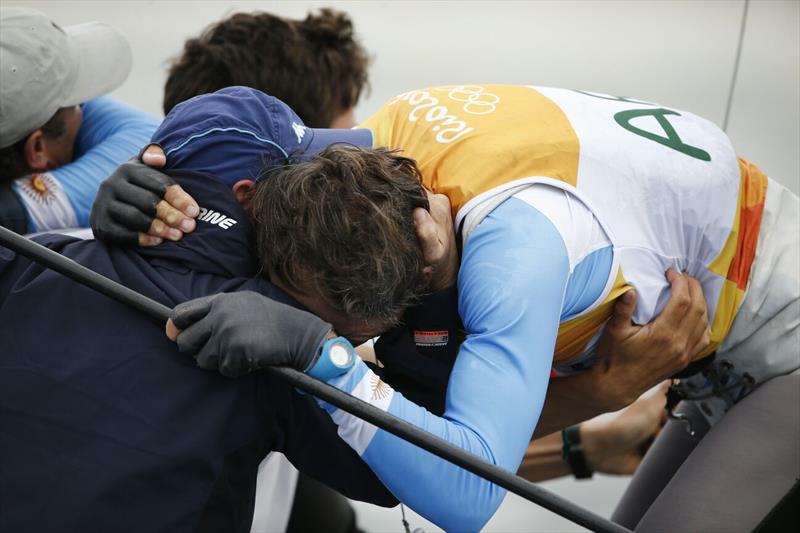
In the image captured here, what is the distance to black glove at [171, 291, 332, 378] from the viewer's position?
0.74m

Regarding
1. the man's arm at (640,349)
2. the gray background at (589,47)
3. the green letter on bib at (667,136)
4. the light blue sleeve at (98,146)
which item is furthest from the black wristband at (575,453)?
the light blue sleeve at (98,146)

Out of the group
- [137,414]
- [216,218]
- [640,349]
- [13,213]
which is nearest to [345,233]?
[216,218]

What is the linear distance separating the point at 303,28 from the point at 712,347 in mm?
877

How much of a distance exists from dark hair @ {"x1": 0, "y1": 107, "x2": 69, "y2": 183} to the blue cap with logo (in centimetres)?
48

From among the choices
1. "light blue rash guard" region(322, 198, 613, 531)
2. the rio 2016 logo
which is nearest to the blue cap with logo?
the rio 2016 logo

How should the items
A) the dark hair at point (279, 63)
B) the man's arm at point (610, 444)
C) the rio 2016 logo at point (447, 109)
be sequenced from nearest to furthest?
the rio 2016 logo at point (447, 109), the dark hair at point (279, 63), the man's arm at point (610, 444)

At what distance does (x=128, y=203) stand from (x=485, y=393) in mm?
376

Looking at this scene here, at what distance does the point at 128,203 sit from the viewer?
2.88ft

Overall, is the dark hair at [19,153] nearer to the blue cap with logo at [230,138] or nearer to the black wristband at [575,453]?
the blue cap with logo at [230,138]

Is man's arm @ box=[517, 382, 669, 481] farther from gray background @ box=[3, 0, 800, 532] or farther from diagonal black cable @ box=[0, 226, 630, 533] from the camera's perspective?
diagonal black cable @ box=[0, 226, 630, 533]

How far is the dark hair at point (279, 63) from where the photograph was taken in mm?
1486

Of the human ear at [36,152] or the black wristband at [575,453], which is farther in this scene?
the black wristband at [575,453]

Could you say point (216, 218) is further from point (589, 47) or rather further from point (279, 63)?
point (589, 47)

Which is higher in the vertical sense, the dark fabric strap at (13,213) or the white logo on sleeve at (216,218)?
the white logo on sleeve at (216,218)
